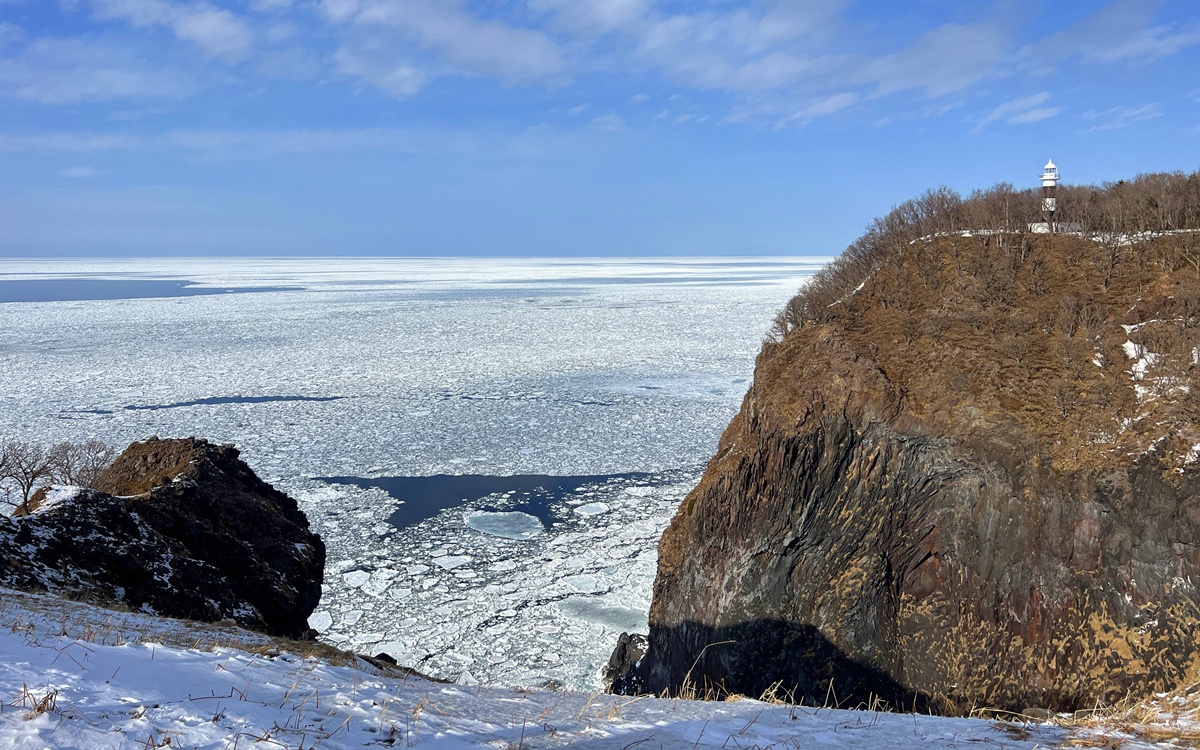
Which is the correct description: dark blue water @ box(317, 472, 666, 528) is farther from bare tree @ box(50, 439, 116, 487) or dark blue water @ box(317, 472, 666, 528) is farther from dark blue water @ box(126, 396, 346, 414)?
dark blue water @ box(126, 396, 346, 414)

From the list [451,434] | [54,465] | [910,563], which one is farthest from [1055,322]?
[54,465]

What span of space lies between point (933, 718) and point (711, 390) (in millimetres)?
28785

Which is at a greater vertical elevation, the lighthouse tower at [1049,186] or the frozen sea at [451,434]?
the lighthouse tower at [1049,186]

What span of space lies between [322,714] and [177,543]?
903 cm

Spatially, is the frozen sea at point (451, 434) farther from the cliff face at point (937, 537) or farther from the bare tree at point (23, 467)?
the bare tree at point (23, 467)

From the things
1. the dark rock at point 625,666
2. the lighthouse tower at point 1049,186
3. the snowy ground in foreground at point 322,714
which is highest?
the lighthouse tower at point 1049,186

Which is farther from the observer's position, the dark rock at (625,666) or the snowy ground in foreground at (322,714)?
the dark rock at (625,666)

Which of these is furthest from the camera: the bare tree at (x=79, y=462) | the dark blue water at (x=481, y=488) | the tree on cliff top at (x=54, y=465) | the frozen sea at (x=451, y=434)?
the dark blue water at (x=481, y=488)

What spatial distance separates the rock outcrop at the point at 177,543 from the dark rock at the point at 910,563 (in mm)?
6570

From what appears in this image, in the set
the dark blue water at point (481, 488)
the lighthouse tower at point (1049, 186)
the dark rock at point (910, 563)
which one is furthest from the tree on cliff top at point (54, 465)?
the lighthouse tower at point (1049, 186)

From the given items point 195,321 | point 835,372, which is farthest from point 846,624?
point 195,321

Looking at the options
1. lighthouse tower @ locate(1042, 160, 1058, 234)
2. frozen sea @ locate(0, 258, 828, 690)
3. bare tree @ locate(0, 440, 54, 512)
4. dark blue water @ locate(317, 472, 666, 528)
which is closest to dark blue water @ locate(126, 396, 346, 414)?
frozen sea @ locate(0, 258, 828, 690)

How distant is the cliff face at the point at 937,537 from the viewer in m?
11.2

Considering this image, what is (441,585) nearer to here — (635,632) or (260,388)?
(635,632)
